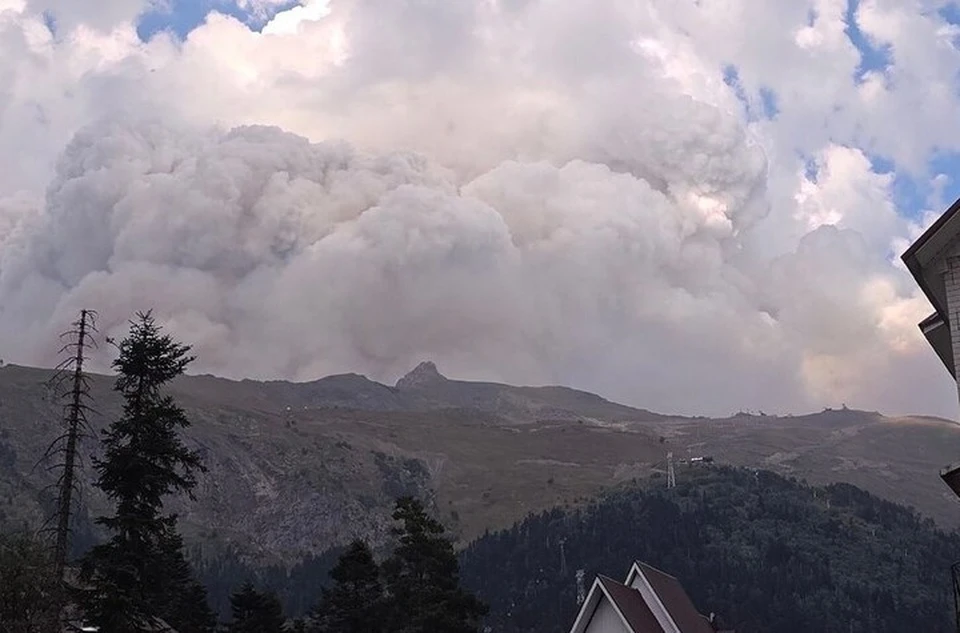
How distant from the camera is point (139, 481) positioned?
36875 mm

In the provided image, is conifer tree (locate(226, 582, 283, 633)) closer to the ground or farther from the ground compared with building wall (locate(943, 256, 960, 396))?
closer to the ground

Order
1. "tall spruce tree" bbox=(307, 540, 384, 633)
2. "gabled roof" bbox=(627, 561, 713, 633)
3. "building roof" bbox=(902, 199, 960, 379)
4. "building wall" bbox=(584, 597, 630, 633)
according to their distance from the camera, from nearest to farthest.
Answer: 1. "building roof" bbox=(902, 199, 960, 379)
2. "building wall" bbox=(584, 597, 630, 633)
3. "gabled roof" bbox=(627, 561, 713, 633)
4. "tall spruce tree" bbox=(307, 540, 384, 633)

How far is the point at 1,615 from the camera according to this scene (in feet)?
108

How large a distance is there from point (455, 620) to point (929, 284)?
38.7 metres

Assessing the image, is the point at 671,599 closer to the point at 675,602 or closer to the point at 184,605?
the point at 675,602

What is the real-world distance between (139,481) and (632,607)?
16018 millimetres

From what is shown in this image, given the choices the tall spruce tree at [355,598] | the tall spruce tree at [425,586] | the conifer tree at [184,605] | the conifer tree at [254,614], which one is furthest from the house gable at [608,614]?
the conifer tree at [254,614]

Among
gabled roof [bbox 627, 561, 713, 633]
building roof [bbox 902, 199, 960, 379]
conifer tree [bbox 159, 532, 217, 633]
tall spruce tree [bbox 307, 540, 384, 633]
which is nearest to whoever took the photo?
building roof [bbox 902, 199, 960, 379]

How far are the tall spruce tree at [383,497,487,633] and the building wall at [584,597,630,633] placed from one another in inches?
879

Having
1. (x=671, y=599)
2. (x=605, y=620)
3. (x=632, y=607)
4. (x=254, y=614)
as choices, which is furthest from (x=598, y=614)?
(x=254, y=614)

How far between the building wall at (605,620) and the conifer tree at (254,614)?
106 feet

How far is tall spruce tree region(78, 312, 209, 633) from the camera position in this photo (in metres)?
35.6

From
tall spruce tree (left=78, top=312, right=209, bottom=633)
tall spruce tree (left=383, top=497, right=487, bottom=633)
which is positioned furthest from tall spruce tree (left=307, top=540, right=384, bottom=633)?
tall spruce tree (left=78, top=312, right=209, bottom=633)

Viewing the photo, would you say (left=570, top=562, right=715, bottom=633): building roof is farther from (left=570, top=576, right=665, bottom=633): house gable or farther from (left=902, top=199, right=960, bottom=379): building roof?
(left=902, top=199, right=960, bottom=379): building roof
